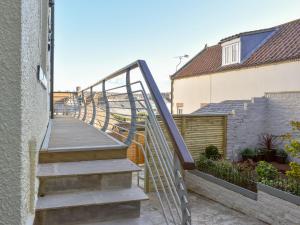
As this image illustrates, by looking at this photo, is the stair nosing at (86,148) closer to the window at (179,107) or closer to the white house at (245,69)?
the white house at (245,69)

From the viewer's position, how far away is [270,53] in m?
12.4

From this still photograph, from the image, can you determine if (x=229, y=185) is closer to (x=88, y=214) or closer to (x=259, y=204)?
(x=259, y=204)

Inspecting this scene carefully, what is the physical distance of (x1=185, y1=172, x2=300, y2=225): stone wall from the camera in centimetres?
597

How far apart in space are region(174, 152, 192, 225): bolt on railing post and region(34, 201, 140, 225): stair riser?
0.75m

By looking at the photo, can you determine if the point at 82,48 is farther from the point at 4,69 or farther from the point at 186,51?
the point at 4,69

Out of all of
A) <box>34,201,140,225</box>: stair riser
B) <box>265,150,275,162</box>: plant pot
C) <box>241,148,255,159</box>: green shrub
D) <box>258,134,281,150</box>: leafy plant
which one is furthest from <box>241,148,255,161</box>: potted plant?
<box>34,201,140,225</box>: stair riser

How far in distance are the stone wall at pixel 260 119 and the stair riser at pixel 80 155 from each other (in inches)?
310

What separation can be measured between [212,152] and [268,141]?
283cm

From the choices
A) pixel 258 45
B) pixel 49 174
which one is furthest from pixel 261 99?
pixel 49 174

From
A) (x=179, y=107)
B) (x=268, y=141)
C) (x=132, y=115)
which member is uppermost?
(x=179, y=107)

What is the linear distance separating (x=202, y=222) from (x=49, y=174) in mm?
4994

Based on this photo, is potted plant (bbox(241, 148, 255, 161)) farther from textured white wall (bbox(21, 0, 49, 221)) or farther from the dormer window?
textured white wall (bbox(21, 0, 49, 221))

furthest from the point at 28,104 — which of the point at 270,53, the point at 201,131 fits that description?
the point at 270,53

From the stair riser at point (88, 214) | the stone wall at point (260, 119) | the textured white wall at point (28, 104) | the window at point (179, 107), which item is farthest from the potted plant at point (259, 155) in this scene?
the textured white wall at point (28, 104)
